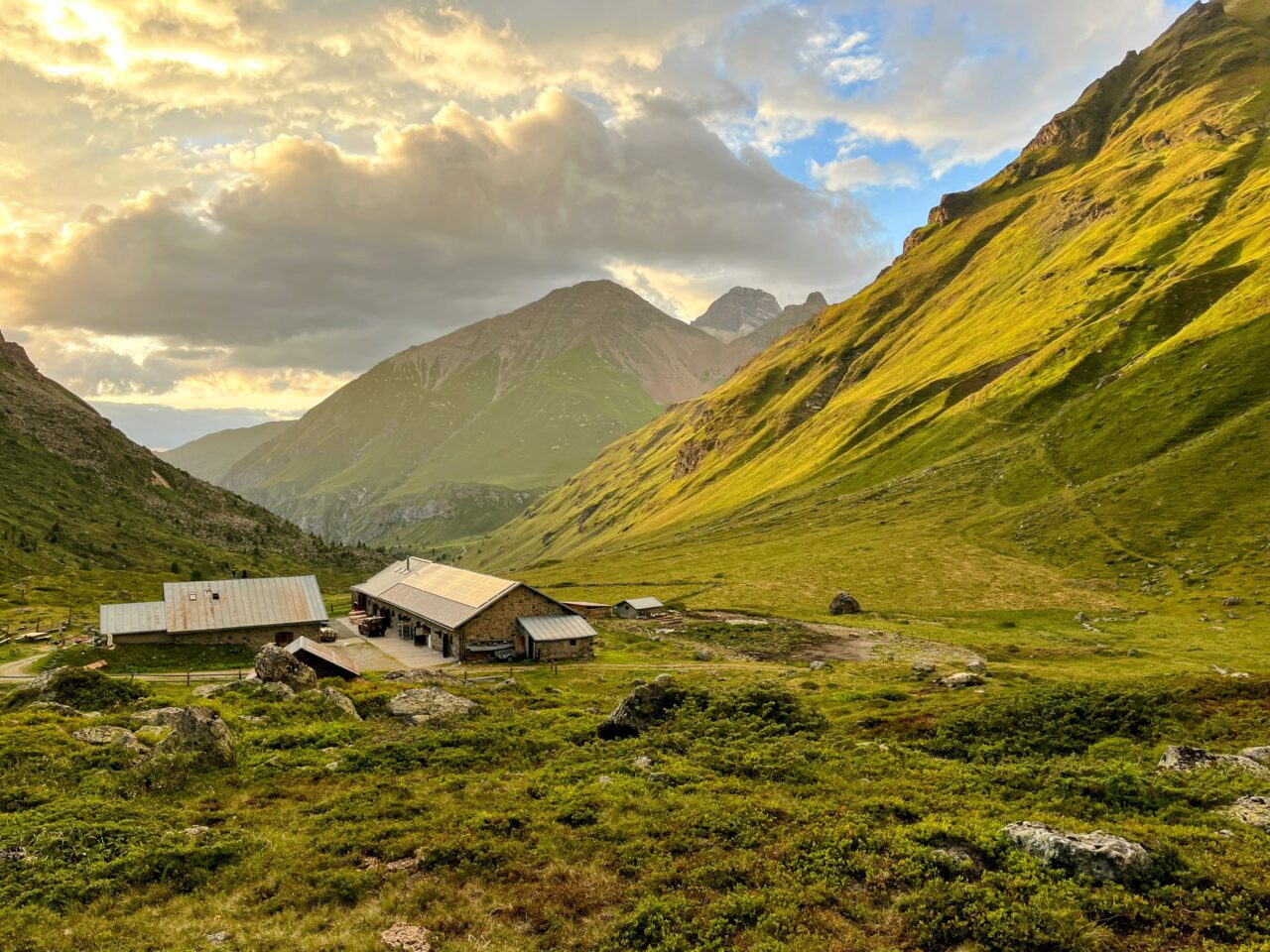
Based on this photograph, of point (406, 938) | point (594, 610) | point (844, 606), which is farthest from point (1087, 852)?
point (594, 610)

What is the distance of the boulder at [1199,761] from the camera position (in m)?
22.0

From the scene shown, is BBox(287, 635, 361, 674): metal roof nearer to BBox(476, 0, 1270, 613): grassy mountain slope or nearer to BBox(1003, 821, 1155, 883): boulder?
BBox(1003, 821, 1155, 883): boulder

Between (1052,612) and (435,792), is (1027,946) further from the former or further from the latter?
(1052,612)

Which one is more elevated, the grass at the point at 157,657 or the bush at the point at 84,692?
the bush at the point at 84,692

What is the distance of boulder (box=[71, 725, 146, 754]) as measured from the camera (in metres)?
27.8

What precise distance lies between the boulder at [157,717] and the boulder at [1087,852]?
117 ft

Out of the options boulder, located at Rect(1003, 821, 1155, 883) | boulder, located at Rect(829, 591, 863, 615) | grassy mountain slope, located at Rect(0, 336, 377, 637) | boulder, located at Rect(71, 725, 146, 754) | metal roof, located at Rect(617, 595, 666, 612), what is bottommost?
boulder, located at Rect(829, 591, 863, 615)

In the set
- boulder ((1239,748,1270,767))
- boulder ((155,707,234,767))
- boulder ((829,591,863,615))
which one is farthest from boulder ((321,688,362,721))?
boulder ((829,591,863,615))

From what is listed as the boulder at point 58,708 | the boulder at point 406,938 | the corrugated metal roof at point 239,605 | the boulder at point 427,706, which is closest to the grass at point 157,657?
the corrugated metal roof at point 239,605

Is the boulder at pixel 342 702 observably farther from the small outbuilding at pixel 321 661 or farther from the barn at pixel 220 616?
the barn at pixel 220 616

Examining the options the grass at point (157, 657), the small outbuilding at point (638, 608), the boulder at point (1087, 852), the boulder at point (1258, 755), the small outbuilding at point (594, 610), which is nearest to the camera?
the boulder at point (1087, 852)

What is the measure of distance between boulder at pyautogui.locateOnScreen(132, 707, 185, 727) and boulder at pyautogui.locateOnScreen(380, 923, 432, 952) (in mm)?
22893

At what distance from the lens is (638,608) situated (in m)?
84.8

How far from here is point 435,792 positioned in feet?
80.6
